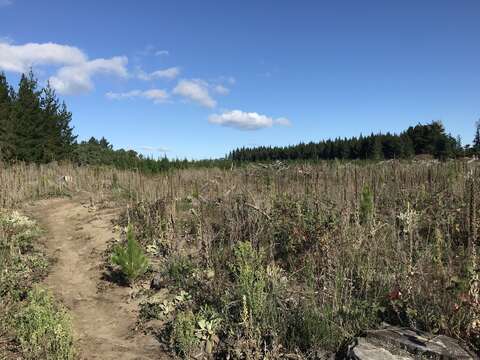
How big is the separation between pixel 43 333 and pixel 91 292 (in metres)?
2.06

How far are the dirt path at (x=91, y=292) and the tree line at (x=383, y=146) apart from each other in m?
26.5

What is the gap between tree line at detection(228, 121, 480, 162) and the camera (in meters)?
45.4

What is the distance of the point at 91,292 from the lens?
5867mm

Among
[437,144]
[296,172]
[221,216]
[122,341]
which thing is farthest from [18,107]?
[437,144]

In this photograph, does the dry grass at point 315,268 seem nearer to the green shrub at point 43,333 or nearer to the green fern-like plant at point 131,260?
the green fern-like plant at point 131,260

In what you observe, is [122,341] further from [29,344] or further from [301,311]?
[301,311]

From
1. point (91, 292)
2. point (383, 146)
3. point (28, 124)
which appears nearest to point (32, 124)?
point (28, 124)

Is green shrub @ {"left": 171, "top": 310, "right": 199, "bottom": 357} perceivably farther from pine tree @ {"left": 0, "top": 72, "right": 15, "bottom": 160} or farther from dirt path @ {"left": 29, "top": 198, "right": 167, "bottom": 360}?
pine tree @ {"left": 0, "top": 72, "right": 15, "bottom": 160}

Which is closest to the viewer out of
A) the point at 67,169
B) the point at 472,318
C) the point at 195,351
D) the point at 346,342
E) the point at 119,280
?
the point at 472,318

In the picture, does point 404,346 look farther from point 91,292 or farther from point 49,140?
point 49,140

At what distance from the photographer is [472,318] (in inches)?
126

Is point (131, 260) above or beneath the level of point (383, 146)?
beneath

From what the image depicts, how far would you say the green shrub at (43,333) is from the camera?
3650 millimetres

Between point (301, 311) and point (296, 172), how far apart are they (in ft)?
24.9
